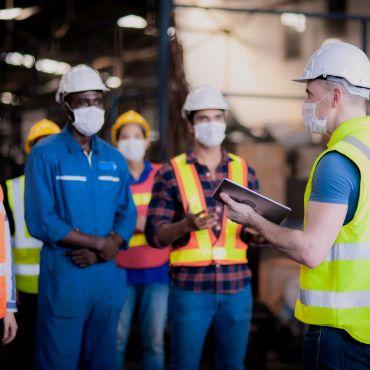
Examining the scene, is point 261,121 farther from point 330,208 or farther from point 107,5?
point 330,208

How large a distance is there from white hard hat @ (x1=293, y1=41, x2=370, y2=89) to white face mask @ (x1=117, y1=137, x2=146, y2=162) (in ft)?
8.05

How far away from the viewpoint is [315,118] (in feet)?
8.04

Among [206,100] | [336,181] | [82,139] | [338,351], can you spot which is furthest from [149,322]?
[336,181]

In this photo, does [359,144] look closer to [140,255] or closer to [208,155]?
[208,155]

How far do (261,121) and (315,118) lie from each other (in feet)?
40.7

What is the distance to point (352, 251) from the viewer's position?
2252 mm

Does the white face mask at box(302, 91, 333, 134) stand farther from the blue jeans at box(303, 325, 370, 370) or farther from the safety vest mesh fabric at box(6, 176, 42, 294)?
the safety vest mesh fabric at box(6, 176, 42, 294)

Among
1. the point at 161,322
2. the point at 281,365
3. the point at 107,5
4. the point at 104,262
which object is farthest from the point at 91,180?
the point at 107,5

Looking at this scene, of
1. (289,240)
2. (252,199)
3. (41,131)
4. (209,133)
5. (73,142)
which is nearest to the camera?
(289,240)

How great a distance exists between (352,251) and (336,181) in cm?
31

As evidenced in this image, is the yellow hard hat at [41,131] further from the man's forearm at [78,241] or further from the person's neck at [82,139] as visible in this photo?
the man's forearm at [78,241]

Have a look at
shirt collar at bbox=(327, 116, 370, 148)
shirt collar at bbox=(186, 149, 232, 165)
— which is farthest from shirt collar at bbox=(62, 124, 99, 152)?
shirt collar at bbox=(327, 116, 370, 148)

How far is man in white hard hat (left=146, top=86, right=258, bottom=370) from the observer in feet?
11.3

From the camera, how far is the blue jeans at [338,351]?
2258 mm
